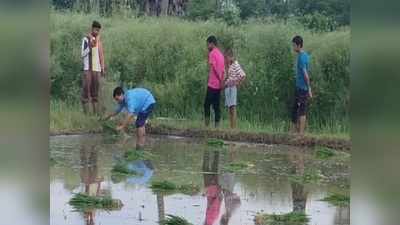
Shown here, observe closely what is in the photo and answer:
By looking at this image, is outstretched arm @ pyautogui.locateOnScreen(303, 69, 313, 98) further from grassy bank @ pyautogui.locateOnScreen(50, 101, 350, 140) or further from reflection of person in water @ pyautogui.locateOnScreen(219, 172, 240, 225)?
reflection of person in water @ pyautogui.locateOnScreen(219, 172, 240, 225)

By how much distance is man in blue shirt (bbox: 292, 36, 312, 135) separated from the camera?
4836mm

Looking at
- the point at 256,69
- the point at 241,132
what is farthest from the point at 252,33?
the point at 241,132

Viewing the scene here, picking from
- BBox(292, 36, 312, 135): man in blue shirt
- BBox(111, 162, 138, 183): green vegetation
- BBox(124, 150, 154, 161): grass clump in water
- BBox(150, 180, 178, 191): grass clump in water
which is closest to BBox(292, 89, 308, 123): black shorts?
BBox(292, 36, 312, 135): man in blue shirt

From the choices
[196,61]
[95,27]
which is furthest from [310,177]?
[95,27]

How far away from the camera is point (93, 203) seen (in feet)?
16.4

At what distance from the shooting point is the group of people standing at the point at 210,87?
4852mm

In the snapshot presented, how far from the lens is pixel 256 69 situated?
493 cm

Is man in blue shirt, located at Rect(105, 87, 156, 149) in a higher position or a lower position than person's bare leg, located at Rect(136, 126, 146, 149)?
higher

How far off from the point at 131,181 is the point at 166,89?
71 centimetres

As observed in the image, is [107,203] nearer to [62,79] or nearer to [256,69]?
[62,79]

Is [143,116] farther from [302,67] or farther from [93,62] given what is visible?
[302,67]

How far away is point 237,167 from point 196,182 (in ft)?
1.00

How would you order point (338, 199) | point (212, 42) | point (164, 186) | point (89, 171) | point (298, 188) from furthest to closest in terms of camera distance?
point (89, 171), point (212, 42), point (164, 186), point (298, 188), point (338, 199)

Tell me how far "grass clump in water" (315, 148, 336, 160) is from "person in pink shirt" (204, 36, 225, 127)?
735 millimetres
